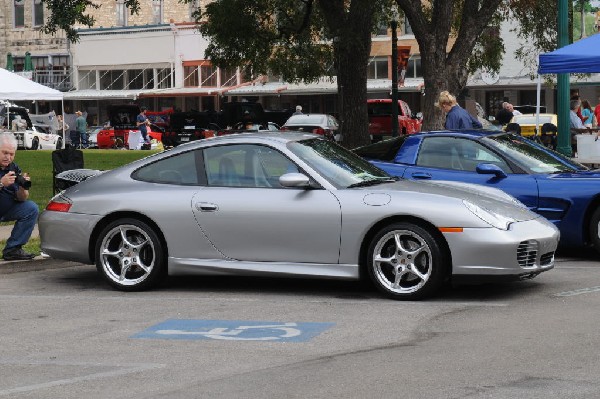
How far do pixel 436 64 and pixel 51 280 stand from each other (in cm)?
1254

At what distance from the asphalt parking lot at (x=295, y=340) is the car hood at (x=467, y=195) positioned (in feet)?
2.13

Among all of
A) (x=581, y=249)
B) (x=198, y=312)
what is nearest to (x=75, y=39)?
(x=581, y=249)

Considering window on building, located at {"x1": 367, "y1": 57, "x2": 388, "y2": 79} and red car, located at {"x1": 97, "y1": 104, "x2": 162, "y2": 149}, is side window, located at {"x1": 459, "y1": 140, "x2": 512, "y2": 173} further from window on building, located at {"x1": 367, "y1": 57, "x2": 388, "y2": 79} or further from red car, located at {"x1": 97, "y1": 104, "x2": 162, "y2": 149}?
window on building, located at {"x1": 367, "y1": 57, "x2": 388, "y2": 79}

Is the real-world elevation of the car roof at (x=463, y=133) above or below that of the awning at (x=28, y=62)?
below

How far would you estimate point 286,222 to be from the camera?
10.3 m

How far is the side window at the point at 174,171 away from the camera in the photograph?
10.9m

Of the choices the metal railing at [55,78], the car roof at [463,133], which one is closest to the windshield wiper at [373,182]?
the car roof at [463,133]

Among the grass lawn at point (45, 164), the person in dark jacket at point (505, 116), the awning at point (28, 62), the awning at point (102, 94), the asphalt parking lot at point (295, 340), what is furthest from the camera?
the awning at point (28, 62)

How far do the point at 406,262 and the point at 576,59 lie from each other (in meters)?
9.40

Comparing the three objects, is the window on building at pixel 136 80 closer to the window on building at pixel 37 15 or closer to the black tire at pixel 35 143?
the window on building at pixel 37 15

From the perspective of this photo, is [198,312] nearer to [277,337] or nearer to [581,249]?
[277,337]

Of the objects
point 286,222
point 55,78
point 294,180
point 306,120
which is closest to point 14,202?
point 286,222

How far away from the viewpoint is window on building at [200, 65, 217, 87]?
71.1 meters

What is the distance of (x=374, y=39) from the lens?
69688 millimetres
